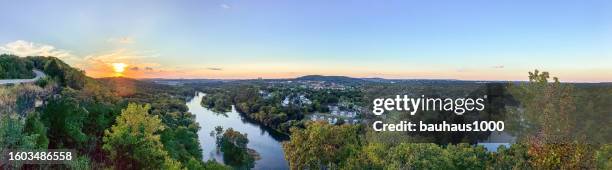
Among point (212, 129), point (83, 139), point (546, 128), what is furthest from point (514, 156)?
point (212, 129)

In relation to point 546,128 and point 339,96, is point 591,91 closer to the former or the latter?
point 546,128

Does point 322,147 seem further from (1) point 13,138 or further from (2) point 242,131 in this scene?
(2) point 242,131

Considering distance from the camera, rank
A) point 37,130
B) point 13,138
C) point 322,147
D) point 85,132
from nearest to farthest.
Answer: point 13,138 < point 37,130 < point 85,132 < point 322,147

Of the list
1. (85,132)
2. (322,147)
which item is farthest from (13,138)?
(322,147)

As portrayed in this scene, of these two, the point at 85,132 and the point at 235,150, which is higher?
Answer: the point at 85,132

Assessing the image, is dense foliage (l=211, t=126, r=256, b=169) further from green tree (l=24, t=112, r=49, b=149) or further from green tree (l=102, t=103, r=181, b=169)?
green tree (l=24, t=112, r=49, b=149)

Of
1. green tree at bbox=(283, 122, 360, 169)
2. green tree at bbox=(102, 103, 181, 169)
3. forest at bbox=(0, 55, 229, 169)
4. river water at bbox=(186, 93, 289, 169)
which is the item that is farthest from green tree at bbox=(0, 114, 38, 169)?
river water at bbox=(186, 93, 289, 169)

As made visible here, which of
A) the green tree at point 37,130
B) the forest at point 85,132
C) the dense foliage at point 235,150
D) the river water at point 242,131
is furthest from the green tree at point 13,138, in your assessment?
the river water at point 242,131

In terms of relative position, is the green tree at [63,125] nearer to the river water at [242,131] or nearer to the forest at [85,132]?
the forest at [85,132]

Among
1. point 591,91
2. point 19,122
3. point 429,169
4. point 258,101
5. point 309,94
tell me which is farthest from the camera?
point 258,101
